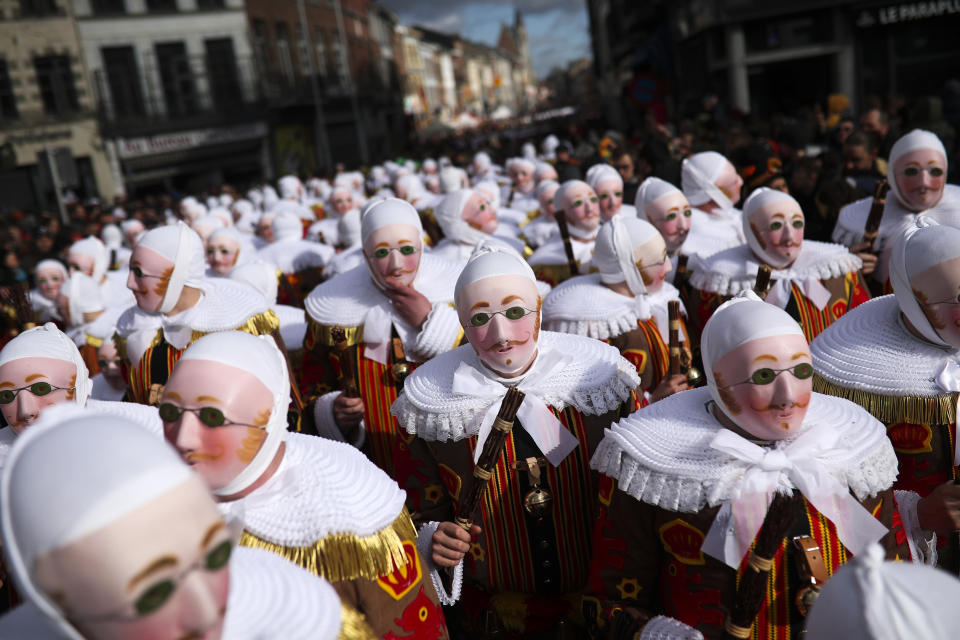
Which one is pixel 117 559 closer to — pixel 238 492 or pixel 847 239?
pixel 238 492

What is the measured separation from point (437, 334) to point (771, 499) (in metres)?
2.28

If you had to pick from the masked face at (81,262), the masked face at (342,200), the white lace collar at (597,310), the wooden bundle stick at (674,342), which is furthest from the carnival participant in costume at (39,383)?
the masked face at (342,200)

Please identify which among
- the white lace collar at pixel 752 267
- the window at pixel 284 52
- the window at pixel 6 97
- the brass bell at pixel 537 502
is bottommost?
the brass bell at pixel 537 502

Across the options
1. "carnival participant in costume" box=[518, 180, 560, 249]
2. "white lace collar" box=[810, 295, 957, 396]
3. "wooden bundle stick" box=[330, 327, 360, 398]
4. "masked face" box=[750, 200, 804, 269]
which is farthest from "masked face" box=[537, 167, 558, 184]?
"white lace collar" box=[810, 295, 957, 396]

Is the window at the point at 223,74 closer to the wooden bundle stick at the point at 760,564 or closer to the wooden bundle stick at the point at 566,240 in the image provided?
the wooden bundle stick at the point at 566,240

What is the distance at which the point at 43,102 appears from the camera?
95.2 ft

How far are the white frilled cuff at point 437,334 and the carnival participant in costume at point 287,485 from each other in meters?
1.74

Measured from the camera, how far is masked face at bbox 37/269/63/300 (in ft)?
26.6

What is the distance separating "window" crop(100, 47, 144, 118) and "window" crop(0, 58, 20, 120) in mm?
3474

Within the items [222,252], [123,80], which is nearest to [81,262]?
[222,252]

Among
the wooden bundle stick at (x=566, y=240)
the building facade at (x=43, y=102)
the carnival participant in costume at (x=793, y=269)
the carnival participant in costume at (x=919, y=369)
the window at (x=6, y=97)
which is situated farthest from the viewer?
the window at (x=6, y=97)

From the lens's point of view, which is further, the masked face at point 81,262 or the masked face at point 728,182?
the masked face at point 81,262

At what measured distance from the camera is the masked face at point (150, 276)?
4578mm

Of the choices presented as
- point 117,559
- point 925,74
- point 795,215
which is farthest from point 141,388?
point 925,74
